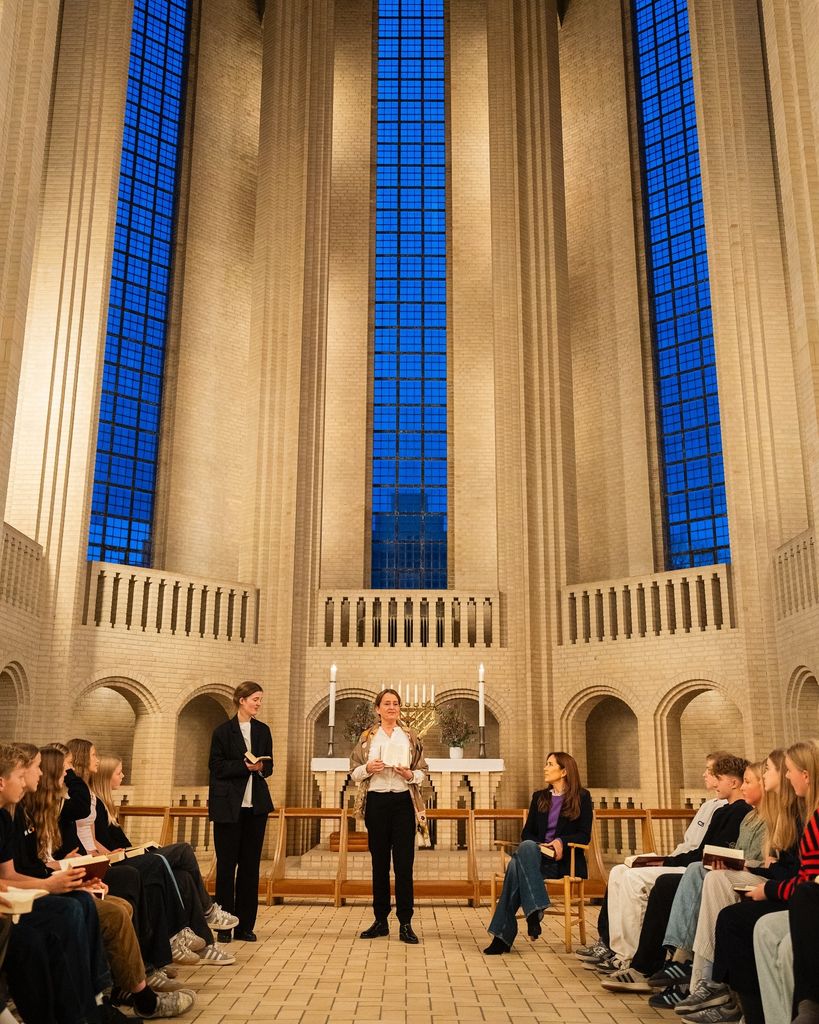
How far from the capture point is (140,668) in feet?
48.6

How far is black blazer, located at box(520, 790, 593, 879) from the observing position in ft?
25.1

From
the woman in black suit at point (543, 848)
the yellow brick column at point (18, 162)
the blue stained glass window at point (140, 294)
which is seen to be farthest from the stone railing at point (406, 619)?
the woman in black suit at point (543, 848)

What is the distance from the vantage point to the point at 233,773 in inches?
295

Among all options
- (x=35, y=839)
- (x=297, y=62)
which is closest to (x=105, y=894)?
(x=35, y=839)

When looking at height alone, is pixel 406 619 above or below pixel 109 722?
above

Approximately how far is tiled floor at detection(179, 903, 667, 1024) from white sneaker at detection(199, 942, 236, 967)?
0.06 metres

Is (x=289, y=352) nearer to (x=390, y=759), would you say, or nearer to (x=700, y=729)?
(x=700, y=729)

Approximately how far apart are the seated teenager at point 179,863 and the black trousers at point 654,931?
8.73ft

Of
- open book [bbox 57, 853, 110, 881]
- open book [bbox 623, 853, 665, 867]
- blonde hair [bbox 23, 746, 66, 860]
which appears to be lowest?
open book [bbox 623, 853, 665, 867]

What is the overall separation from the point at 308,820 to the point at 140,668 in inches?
138

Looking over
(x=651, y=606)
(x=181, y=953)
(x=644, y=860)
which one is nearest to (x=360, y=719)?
(x=651, y=606)

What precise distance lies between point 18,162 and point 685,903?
10.1 m

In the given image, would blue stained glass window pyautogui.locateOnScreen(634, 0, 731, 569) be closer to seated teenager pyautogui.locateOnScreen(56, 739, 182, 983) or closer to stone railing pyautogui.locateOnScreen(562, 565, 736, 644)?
stone railing pyautogui.locateOnScreen(562, 565, 736, 644)

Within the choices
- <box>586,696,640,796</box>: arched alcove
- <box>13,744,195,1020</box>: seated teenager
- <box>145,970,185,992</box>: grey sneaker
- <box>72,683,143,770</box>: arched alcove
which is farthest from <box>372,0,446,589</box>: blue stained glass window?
<box>13,744,195,1020</box>: seated teenager
